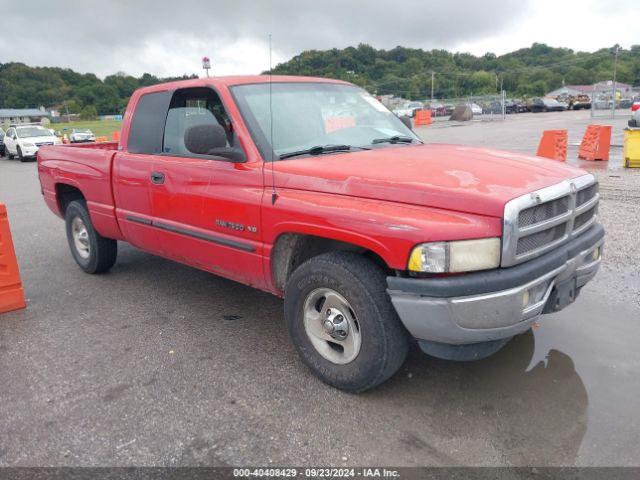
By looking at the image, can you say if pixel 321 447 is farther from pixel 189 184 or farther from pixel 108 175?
pixel 108 175

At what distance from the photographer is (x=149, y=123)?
449 centimetres

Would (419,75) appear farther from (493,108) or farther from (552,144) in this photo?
(552,144)

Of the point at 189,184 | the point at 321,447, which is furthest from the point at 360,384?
the point at 189,184

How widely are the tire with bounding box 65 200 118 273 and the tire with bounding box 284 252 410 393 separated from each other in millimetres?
2909

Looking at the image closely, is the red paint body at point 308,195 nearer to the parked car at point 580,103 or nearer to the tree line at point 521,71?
the parked car at point 580,103

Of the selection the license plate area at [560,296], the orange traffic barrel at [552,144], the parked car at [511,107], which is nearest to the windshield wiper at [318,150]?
the license plate area at [560,296]

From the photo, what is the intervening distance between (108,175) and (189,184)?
1.32m

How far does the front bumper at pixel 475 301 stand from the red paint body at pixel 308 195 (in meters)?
0.19

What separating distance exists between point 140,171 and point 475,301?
3.01 meters

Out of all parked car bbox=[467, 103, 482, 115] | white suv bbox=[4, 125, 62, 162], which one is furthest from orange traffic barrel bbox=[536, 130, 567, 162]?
parked car bbox=[467, 103, 482, 115]

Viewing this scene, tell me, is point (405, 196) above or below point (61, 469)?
above

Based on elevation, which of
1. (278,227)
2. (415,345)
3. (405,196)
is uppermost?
(405,196)

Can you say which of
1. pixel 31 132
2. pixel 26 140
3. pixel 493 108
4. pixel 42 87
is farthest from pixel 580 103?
pixel 42 87

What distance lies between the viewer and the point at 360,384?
9.97 ft
